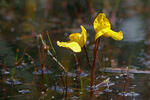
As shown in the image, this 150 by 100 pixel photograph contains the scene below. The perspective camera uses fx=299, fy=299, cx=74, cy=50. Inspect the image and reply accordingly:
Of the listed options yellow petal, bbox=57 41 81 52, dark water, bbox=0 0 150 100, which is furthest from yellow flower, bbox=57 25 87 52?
dark water, bbox=0 0 150 100

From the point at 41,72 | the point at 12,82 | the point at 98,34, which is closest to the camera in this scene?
the point at 98,34

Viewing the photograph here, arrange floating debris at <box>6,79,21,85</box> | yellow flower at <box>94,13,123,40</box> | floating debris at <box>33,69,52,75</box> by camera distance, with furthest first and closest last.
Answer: floating debris at <box>33,69,52,75</box>
floating debris at <box>6,79,21,85</box>
yellow flower at <box>94,13,123,40</box>

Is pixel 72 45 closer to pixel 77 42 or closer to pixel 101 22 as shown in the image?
pixel 77 42

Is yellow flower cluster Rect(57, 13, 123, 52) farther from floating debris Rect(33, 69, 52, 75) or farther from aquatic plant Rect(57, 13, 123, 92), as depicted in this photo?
floating debris Rect(33, 69, 52, 75)

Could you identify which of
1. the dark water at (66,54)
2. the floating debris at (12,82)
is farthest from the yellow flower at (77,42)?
the floating debris at (12,82)

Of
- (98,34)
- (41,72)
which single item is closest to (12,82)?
(41,72)
